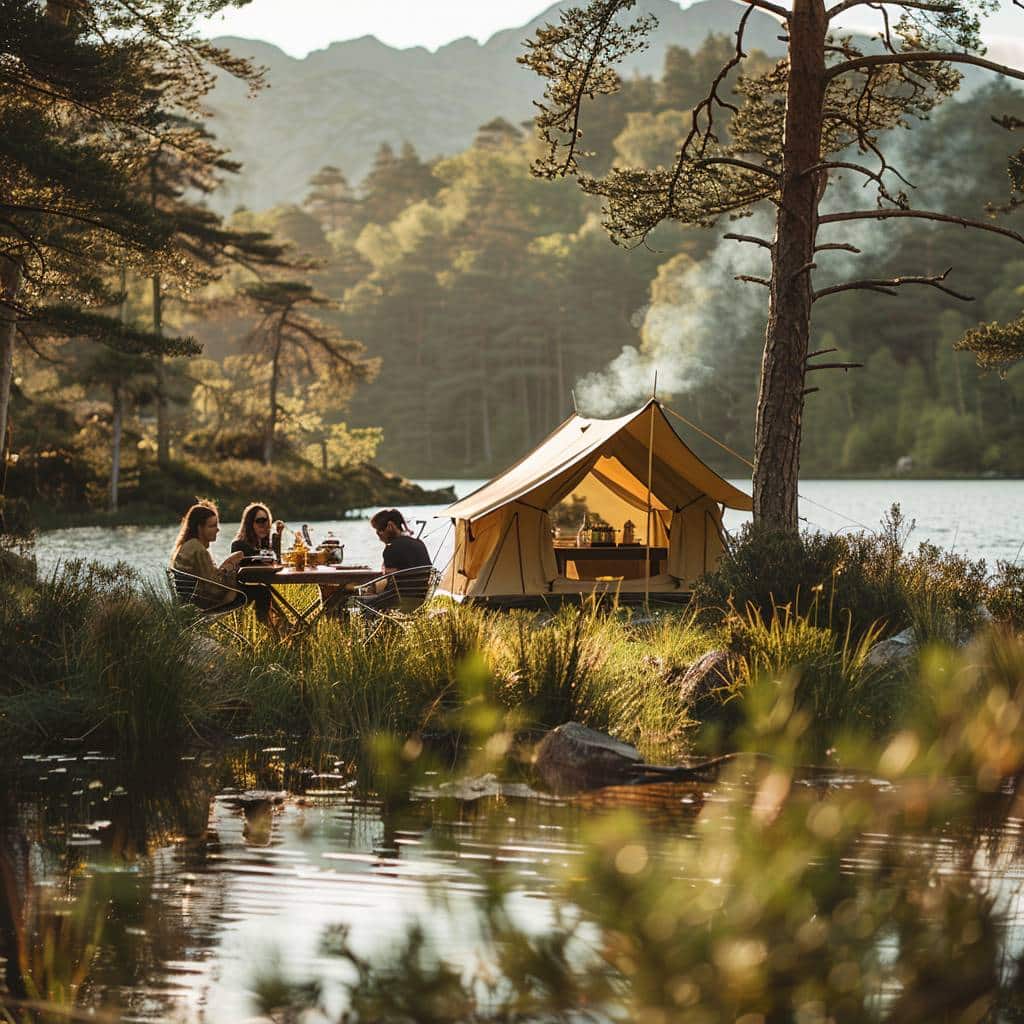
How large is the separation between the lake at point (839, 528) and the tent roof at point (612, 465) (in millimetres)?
879

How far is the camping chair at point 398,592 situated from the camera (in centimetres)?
824

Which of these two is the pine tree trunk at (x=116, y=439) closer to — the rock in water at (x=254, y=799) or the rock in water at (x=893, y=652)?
the rock in water at (x=893, y=652)

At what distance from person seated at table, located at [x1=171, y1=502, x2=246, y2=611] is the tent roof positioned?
164 inches

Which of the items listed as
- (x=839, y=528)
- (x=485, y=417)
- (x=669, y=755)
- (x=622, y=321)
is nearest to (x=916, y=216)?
(x=669, y=755)

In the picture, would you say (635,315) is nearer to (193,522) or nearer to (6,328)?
(6,328)

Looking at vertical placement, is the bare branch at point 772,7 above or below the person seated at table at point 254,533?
above

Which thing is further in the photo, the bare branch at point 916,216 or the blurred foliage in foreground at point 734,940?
the bare branch at point 916,216

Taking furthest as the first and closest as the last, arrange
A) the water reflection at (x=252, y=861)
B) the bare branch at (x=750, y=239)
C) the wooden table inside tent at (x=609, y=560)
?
the wooden table inside tent at (x=609, y=560) → the bare branch at (x=750, y=239) → the water reflection at (x=252, y=861)

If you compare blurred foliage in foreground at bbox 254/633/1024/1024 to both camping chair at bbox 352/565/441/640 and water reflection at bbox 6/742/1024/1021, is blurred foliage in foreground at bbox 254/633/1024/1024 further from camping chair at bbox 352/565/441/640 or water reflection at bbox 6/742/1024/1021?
camping chair at bbox 352/565/441/640

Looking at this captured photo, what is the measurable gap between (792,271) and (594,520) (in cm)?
490

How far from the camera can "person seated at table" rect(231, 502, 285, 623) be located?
29.1ft

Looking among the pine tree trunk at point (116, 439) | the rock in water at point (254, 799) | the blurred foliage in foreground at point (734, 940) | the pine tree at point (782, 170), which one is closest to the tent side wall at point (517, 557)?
the pine tree at point (782, 170)

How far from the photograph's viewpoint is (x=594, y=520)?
14383 mm

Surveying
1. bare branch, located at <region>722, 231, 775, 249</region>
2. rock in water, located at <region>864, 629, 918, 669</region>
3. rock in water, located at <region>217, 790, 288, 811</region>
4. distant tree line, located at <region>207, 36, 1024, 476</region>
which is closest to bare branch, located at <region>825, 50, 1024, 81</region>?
bare branch, located at <region>722, 231, 775, 249</region>
